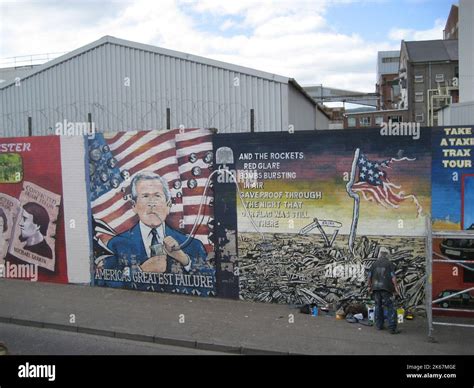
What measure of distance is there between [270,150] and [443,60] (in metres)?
55.1

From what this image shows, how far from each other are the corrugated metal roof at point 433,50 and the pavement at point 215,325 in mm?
56179

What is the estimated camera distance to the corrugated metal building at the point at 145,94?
14336 millimetres

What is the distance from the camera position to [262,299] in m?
11.0

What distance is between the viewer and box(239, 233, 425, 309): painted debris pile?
392 inches

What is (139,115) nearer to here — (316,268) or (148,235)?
(148,235)

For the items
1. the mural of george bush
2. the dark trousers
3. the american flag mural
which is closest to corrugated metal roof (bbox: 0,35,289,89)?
the mural of george bush

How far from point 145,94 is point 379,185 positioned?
28.5ft

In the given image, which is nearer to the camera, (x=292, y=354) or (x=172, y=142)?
(x=292, y=354)

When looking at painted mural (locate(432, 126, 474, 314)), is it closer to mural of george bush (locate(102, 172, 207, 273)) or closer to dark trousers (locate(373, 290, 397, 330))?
dark trousers (locate(373, 290, 397, 330))

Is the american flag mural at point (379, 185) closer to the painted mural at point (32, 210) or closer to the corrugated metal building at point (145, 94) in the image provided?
the corrugated metal building at point (145, 94)

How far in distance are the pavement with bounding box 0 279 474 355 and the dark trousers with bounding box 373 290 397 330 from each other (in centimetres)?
20
